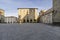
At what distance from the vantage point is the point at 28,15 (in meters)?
71.2

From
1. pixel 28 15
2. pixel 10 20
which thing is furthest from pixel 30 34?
pixel 10 20

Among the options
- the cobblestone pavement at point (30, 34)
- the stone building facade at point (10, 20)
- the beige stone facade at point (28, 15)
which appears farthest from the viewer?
the stone building facade at point (10, 20)

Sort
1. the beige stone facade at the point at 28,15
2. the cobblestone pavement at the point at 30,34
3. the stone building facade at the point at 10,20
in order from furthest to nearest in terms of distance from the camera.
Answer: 1. the stone building facade at the point at 10,20
2. the beige stone facade at the point at 28,15
3. the cobblestone pavement at the point at 30,34

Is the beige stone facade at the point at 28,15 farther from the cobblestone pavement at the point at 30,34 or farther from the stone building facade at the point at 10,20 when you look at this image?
the cobblestone pavement at the point at 30,34

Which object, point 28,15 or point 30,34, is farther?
point 28,15

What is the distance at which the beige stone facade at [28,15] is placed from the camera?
70.2 m

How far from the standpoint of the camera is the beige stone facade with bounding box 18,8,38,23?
70213mm

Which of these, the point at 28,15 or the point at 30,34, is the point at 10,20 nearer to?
the point at 28,15

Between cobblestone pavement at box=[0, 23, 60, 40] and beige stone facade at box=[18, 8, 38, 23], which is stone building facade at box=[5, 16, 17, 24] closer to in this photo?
beige stone facade at box=[18, 8, 38, 23]

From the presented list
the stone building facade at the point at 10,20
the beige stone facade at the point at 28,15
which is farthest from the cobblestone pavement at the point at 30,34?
the stone building facade at the point at 10,20

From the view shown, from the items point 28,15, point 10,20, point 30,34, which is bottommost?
point 30,34

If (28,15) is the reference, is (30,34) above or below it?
below

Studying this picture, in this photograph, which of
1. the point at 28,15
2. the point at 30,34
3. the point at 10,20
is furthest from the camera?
the point at 10,20

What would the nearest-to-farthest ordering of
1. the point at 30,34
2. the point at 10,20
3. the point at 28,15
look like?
the point at 30,34, the point at 28,15, the point at 10,20
